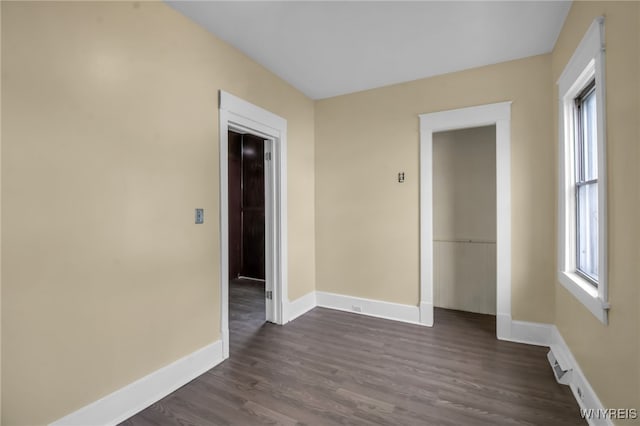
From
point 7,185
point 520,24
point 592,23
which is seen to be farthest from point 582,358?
point 7,185

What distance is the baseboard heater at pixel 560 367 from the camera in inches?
85.5

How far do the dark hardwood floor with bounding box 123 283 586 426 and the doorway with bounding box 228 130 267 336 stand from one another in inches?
99.2

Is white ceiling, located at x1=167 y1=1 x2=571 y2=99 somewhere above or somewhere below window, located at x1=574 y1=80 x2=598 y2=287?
above

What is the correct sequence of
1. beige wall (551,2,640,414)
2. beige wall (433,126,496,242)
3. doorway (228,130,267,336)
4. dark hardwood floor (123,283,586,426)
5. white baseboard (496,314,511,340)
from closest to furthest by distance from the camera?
beige wall (551,2,640,414), dark hardwood floor (123,283,586,426), white baseboard (496,314,511,340), beige wall (433,126,496,242), doorway (228,130,267,336)

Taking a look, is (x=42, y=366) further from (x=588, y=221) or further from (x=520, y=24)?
(x=520, y=24)

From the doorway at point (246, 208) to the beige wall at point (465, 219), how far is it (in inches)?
122

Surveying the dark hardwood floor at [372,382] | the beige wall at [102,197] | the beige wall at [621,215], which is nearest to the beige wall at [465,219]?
the dark hardwood floor at [372,382]

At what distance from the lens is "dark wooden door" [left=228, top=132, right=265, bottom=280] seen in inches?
222

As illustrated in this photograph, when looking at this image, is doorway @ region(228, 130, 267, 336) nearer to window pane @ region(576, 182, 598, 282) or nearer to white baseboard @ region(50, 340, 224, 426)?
white baseboard @ region(50, 340, 224, 426)

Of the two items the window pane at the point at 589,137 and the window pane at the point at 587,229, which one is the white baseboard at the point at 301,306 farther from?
the window pane at the point at 589,137

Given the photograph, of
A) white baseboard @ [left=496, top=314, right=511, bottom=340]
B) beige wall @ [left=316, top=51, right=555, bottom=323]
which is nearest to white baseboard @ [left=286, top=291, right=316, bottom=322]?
beige wall @ [left=316, top=51, right=555, bottom=323]

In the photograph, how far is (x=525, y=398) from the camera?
6.64 feet

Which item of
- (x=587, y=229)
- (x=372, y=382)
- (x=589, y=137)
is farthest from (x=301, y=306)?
(x=589, y=137)

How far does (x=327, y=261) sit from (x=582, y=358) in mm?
2586
